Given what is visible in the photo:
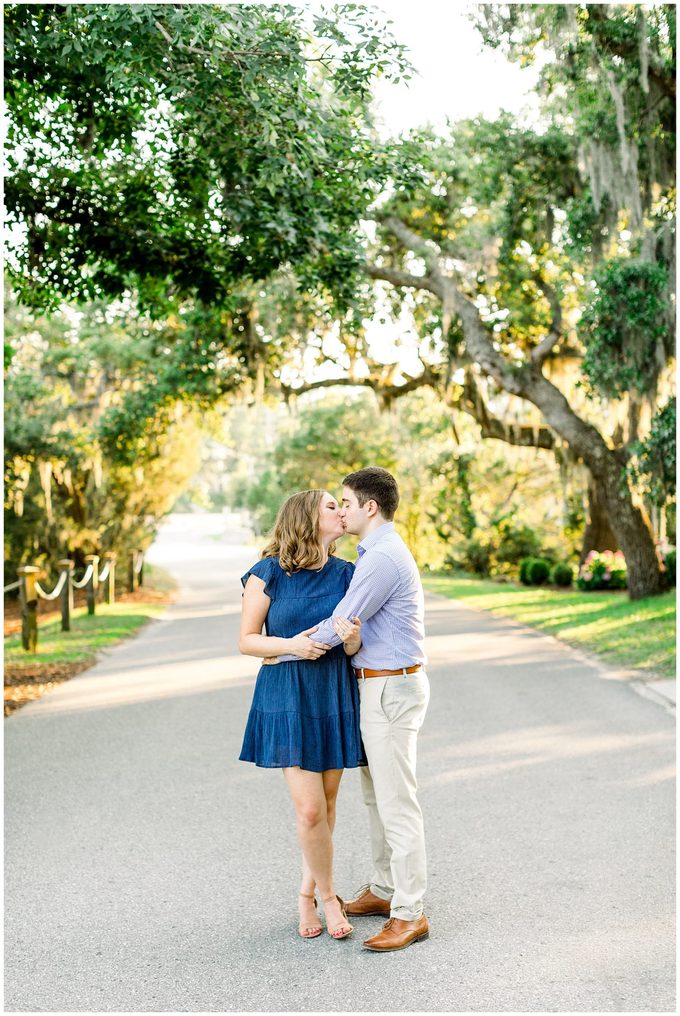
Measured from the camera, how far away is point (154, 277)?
9.09 m

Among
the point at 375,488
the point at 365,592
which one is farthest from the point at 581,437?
the point at 365,592

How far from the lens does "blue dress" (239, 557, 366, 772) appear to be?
4148 millimetres

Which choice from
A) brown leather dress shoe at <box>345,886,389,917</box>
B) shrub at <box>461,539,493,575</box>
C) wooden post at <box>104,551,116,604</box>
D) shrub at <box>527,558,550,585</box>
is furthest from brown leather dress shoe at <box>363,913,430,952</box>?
shrub at <box>461,539,493,575</box>

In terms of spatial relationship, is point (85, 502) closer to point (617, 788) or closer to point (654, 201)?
point (654, 201)

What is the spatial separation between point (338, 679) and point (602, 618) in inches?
483

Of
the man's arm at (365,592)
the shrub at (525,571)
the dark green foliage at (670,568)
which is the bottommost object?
the shrub at (525,571)

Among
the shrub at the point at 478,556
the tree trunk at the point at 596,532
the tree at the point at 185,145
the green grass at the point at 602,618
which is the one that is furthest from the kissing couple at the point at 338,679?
the shrub at the point at 478,556

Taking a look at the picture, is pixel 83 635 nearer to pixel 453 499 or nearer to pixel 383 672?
pixel 383 672

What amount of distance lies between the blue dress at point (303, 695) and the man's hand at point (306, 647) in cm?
13

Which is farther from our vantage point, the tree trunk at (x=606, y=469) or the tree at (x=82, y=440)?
the tree at (x=82, y=440)

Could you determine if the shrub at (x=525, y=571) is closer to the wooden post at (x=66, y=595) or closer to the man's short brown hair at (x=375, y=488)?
the wooden post at (x=66, y=595)

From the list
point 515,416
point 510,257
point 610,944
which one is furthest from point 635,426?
point 610,944

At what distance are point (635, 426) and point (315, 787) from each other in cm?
1390

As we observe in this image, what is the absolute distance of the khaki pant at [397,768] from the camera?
162 inches
